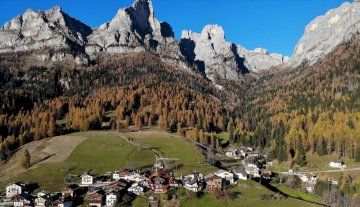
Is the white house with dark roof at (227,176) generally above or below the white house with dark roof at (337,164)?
below

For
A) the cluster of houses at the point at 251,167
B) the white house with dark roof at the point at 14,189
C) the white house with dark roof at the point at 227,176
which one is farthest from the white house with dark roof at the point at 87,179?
the cluster of houses at the point at 251,167

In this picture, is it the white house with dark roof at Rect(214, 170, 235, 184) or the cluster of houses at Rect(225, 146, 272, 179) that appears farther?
the cluster of houses at Rect(225, 146, 272, 179)

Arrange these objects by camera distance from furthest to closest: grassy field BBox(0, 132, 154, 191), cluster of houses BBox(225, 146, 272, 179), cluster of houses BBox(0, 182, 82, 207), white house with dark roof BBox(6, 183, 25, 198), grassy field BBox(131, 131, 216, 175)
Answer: grassy field BBox(131, 131, 216, 175)
cluster of houses BBox(225, 146, 272, 179)
grassy field BBox(0, 132, 154, 191)
white house with dark roof BBox(6, 183, 25, 198)
cluster of houses BBox(0, 182, 82, 207)

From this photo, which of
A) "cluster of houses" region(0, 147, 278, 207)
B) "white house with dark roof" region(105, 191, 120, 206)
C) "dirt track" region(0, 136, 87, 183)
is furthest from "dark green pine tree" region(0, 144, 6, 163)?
"white house with dark roof" region(105, 191, 120, 206)

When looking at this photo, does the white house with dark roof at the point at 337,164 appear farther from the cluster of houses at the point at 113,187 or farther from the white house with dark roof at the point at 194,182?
the white house with dark roof at the point at 194,182

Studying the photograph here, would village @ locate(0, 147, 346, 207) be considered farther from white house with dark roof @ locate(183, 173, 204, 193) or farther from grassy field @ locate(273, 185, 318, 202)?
grassy field @ locate(273, 185, 318, 202)

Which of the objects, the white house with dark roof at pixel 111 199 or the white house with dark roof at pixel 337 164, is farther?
the white house with dark roof at pixel 337 164

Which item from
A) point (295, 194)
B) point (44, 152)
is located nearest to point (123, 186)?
point (295, 194)
